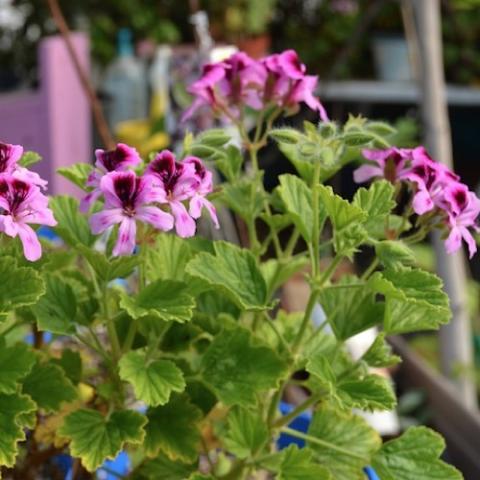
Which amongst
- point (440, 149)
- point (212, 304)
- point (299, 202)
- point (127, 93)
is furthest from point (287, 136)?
point (127, 93)

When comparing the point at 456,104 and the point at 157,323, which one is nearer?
the point at 157,323

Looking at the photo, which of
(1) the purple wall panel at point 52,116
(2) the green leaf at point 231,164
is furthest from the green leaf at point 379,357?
(1) the purple wall panel at point 52,116

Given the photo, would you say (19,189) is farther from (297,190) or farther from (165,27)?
(165,27)

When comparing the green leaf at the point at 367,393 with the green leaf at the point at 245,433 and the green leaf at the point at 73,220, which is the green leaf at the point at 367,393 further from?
the green leaf at the point at 73,220

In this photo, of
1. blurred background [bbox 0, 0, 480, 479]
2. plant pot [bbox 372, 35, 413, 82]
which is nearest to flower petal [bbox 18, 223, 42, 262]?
blurred background [bbox 0, 0, 480, 479]

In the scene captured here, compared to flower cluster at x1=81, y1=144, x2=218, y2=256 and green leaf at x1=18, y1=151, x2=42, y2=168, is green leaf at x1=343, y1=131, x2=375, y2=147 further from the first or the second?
green leaf at x1=18, y1=151, x2=42, y2=168

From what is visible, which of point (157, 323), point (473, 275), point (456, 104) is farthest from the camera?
point (456, 104)

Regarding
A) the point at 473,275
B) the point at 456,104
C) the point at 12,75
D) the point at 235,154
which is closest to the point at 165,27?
the point at 12,75
